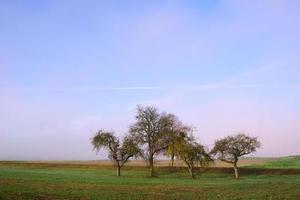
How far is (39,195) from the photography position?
3284cm

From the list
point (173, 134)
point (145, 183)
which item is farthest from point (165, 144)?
point (145, 183)

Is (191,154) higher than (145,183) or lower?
higher

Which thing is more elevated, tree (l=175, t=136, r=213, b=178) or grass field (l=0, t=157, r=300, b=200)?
tree (l=175, t=136, r=213, b=178)

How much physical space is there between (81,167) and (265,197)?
83.8 metres

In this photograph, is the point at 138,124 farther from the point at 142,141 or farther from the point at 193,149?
the point at 193,149

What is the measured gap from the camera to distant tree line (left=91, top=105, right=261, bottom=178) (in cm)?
8106

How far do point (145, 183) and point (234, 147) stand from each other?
2936cm

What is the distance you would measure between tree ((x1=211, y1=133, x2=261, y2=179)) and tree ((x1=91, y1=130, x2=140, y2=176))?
52.7 feet

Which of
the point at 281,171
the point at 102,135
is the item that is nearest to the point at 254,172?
the point at 281,171

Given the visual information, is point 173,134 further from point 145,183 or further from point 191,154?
point 145,183

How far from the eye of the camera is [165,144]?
87.6 m

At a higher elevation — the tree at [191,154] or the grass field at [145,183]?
the tree at [191,154]

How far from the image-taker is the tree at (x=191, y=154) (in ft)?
265

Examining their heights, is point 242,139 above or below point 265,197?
above
